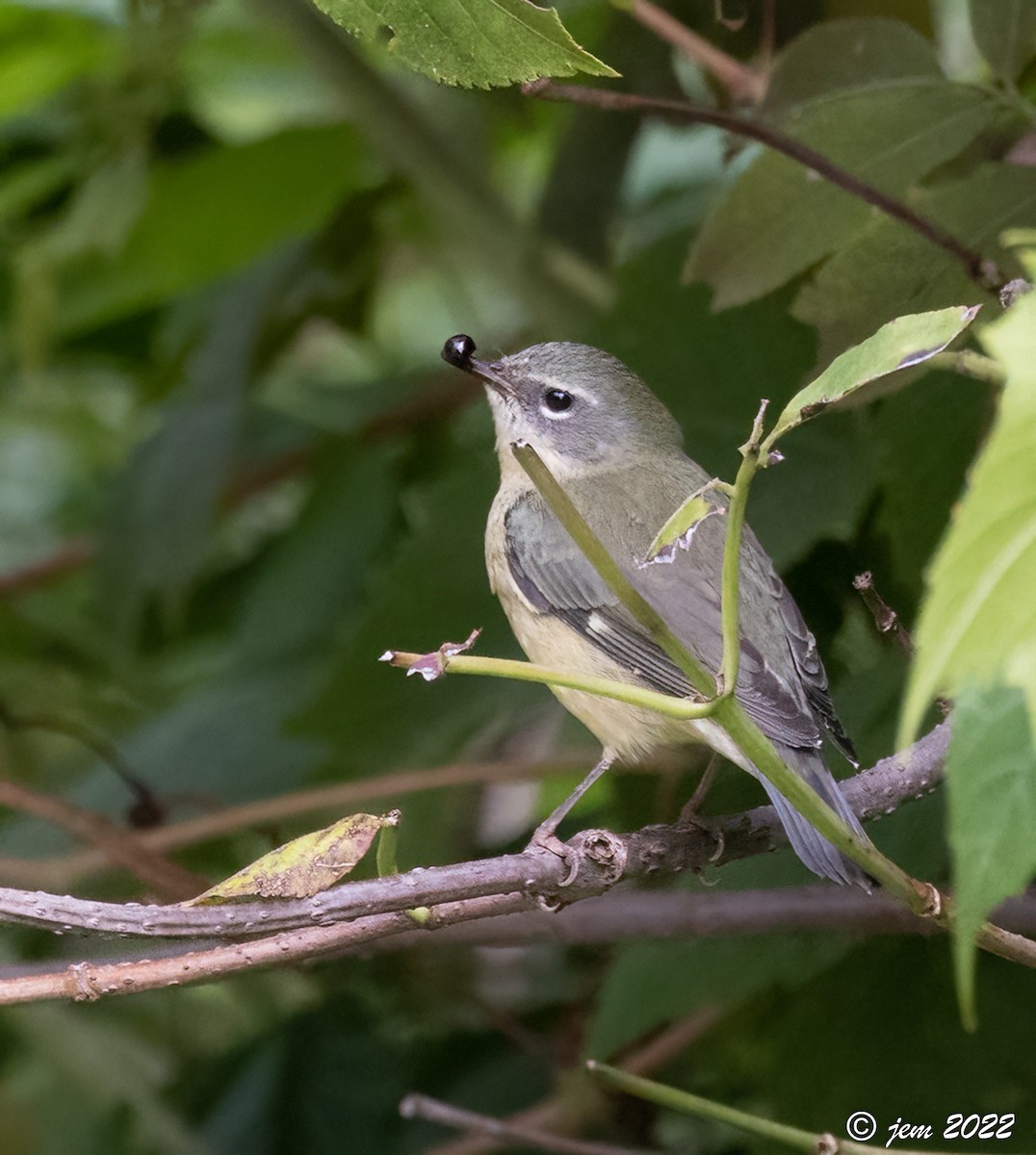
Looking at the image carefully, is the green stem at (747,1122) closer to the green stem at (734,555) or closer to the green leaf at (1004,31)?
the green stem at (734,555)

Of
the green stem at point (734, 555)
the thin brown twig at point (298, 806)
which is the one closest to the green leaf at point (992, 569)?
the green stem at point (734, 555)

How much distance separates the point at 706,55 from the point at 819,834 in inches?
41.8

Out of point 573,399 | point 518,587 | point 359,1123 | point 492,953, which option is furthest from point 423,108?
point 359,1123

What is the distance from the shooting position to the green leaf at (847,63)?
1320mm

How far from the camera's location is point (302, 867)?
0.90 metres

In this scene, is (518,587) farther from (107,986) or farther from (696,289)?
(107,986)

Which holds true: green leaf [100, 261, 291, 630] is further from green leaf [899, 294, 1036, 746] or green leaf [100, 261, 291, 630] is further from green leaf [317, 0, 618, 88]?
green leaf [899, 294, 1036, 746]

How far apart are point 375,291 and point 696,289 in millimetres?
1189

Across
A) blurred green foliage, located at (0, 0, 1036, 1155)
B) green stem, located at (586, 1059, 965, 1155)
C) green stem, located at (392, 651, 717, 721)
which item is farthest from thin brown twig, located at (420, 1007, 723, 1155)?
green stem, located at (392, 651, 717, 721)

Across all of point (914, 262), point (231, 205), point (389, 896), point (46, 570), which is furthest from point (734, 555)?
point (46, 570)

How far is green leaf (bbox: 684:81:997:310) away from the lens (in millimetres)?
1271

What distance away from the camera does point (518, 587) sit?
1.57 meters

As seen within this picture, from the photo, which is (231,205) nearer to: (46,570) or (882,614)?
(46,570)

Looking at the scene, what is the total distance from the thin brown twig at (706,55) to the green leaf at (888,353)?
3.18 feet
